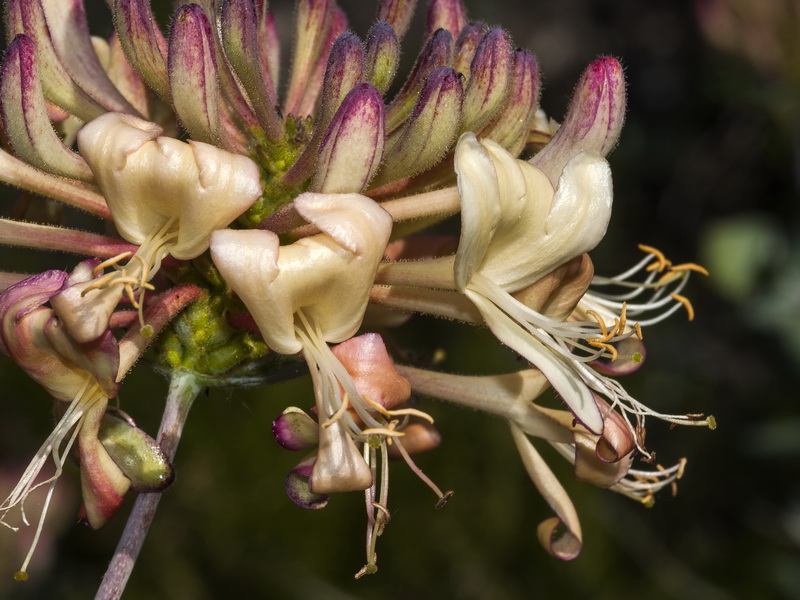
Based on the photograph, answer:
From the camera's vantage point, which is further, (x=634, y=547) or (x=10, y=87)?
(x=634, y=547)

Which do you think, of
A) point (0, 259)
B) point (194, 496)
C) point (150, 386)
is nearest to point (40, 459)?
point (194, 496)

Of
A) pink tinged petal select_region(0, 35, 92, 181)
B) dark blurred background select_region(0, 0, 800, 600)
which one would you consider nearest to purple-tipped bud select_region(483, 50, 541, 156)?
pink tinged petal select_region(0, 35, 92, 181)

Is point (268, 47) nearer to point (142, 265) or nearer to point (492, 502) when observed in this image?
point (142, 265)

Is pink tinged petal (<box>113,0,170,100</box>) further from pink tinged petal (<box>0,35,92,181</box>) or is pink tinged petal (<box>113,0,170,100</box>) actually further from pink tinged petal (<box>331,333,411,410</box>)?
pink tinged petal (<box>331,333,411,410</box>)

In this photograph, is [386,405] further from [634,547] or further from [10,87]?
[634,547]

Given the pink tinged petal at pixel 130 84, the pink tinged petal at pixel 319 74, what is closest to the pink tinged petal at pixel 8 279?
the pink tinged petal at pixel 130 84

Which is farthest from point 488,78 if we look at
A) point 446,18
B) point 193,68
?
point 193,68
